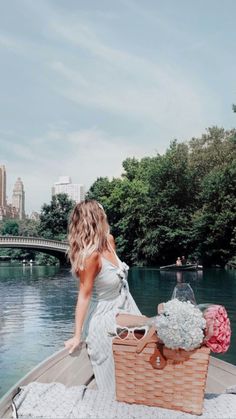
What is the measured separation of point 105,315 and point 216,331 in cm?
78

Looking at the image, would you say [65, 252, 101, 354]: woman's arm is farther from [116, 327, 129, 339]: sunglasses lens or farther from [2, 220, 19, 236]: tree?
[2, 220, 19, 236]: tree

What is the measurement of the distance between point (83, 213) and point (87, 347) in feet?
2.65

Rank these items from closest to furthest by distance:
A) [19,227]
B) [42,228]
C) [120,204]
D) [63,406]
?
[63,406]
[120,204]
[42,228]
[19,227]

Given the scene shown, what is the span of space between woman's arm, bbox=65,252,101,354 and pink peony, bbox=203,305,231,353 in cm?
73

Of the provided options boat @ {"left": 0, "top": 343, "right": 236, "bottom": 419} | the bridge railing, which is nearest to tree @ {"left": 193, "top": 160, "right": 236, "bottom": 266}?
the bridge railing

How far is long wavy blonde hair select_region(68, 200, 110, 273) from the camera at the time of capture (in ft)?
10.4

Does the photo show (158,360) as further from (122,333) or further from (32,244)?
(32,244)

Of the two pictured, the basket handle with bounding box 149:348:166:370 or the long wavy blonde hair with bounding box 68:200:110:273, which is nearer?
the basket handle with bounding box 149:348:166:370

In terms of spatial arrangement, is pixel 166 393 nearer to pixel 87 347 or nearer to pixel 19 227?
pixel 87 347

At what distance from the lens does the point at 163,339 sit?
2723 millimetres

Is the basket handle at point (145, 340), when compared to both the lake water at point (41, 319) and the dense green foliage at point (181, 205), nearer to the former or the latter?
the lake water at point (41, 319)

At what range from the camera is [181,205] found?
148 feet

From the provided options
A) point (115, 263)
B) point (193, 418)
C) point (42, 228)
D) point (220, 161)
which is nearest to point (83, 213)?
point (115, 263)

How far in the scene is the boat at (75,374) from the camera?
341cm
